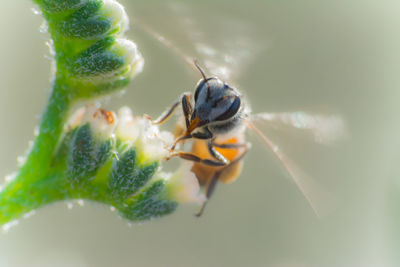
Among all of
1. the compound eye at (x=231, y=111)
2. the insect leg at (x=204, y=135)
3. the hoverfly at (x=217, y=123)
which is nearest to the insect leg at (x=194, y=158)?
the hoverfly at (x=217, y=123)

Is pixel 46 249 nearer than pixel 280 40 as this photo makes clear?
Yes

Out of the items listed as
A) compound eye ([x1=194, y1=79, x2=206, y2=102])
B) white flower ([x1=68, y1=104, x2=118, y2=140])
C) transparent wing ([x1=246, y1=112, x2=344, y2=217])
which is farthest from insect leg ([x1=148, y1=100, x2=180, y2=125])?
transparent wing ([x1=246, y1=112, x2=344, y2=217])

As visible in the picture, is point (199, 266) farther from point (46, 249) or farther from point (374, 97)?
point (374, 97)

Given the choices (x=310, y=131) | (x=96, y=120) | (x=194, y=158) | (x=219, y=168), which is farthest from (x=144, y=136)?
(x=310, y=131)

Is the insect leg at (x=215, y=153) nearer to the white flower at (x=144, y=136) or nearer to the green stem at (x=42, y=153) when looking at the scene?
the white flower at (x=144, y=136)

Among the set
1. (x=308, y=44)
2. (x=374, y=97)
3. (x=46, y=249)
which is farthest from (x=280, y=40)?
(x=46, y=249)

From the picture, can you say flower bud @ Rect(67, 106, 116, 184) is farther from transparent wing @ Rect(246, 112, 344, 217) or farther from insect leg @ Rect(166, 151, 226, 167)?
transparent wing @ Rect(246, 112, 344, 217)

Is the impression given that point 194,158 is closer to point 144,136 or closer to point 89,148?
point 144,136
